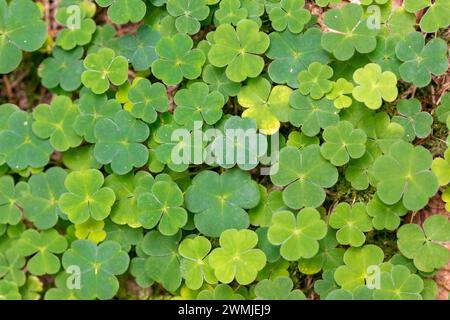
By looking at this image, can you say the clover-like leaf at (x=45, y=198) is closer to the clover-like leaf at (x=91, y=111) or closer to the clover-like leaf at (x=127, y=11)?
the clover-like leaf at (x=91, y=111)

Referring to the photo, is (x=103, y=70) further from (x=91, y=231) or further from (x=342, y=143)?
(x=342, y=143)

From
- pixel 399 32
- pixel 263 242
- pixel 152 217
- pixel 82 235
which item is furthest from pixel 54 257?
A: pixel 399 32

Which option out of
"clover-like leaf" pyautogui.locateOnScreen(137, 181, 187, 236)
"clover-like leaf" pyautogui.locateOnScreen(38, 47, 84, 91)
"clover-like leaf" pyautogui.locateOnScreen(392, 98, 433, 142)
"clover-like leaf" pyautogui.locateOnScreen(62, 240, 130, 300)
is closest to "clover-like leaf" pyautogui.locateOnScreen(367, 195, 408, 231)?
"clover-like leaf" pyautogui.locateOnScreen(392, 98, 433, 142)

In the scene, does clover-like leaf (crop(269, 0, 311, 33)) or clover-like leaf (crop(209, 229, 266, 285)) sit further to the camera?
clover-like leaf (crop(269, 0, 311, 33))

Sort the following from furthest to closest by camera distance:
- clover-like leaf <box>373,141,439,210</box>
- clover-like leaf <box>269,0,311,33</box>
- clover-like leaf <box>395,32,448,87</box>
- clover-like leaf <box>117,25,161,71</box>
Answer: clover-like leaf <box>117,25,161,71</box> < clover-like leaf <box>269,0,311,33</box> < clover-like leaf <box>395,32,448,87</box> < clover-like leaf <box>373,141,439,210</box>

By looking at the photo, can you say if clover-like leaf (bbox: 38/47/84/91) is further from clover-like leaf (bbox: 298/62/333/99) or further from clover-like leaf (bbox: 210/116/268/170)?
clover-like leaf (bbox: 298/62/333/99)

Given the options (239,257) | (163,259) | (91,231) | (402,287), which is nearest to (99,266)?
(91,231)
